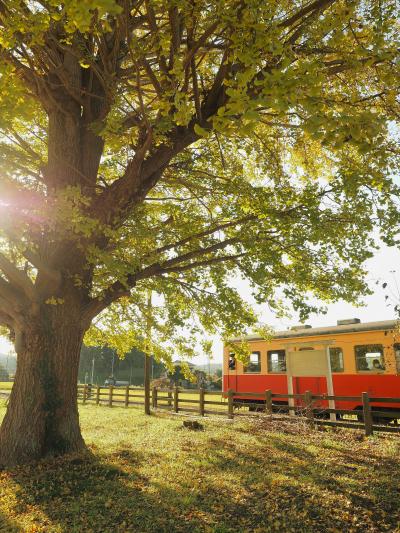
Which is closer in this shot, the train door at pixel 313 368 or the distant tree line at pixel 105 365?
the train door at pixel 313 368

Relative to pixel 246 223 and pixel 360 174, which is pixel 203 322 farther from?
pixel 360 174

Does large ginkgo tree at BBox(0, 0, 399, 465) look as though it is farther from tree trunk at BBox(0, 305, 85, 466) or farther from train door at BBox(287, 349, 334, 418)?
train door at BBox(287, 349, 334, 418)

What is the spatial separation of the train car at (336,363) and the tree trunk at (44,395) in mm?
5983

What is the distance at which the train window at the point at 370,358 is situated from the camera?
13.9 meters

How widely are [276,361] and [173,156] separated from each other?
12.2 metres

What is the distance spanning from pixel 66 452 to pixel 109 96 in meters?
6.50

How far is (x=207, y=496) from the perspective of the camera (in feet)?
18.2

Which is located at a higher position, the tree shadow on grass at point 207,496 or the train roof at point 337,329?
the train roof at point 337,329

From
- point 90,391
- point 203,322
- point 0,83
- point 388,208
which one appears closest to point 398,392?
point 203,322

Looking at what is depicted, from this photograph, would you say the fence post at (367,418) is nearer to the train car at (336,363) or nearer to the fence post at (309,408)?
the train car at (336,363)

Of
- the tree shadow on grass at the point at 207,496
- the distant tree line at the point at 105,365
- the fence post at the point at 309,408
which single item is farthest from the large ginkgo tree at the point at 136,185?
the distant tree line at the point at 105,365

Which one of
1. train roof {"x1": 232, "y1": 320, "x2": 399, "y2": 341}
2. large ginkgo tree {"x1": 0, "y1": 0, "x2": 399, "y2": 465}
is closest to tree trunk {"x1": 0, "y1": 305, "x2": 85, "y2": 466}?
large ginkgo tree {"x1": 0, "y1": 0, "x2": 399, "y2": 465}

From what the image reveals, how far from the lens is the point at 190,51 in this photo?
5023 mm

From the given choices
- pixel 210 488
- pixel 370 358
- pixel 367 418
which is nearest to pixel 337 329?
pixel 370 358
